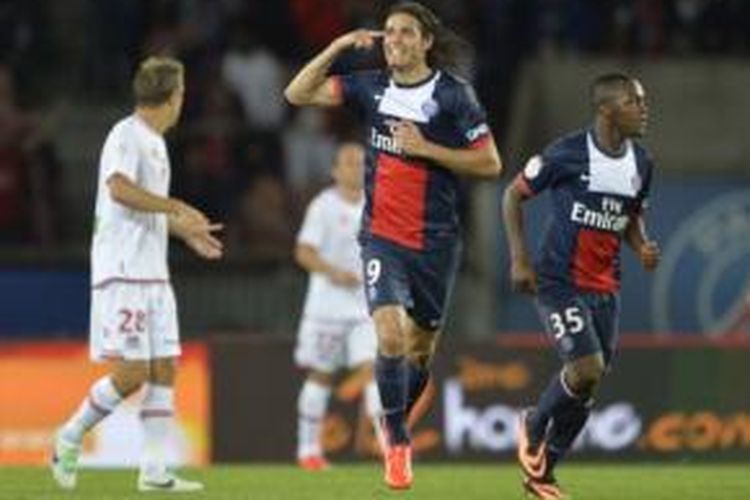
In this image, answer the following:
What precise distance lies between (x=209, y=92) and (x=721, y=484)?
32.4 ft

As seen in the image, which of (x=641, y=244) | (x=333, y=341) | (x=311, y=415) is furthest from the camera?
(x=333, y=341)

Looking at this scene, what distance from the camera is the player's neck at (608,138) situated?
1332 centimetres

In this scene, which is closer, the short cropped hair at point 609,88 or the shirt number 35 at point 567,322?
the shirt number 35 at point 567,322

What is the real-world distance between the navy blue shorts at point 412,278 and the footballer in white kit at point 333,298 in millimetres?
4950

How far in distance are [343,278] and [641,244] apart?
219 inches

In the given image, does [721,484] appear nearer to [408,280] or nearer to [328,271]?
[408,280]

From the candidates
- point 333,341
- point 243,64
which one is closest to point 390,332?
point 333,341

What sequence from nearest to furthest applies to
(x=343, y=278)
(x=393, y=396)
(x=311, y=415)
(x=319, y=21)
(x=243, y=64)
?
(x=393, y=396) < (x=311, y=415) < (x=343, y=278) < (x=243, y=64) < (x=319, y=21)

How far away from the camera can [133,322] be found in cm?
1383

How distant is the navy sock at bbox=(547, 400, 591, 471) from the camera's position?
1317cm

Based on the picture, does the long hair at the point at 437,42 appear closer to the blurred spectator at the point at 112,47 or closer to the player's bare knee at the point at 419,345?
the player's bare knee at the point at 419,345

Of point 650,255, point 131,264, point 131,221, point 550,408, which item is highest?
point 131,221

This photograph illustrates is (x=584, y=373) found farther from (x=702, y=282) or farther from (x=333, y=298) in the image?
(x=702, y=282)

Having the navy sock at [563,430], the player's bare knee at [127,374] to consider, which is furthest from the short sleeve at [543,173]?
the player's bare knee at [127,374]
